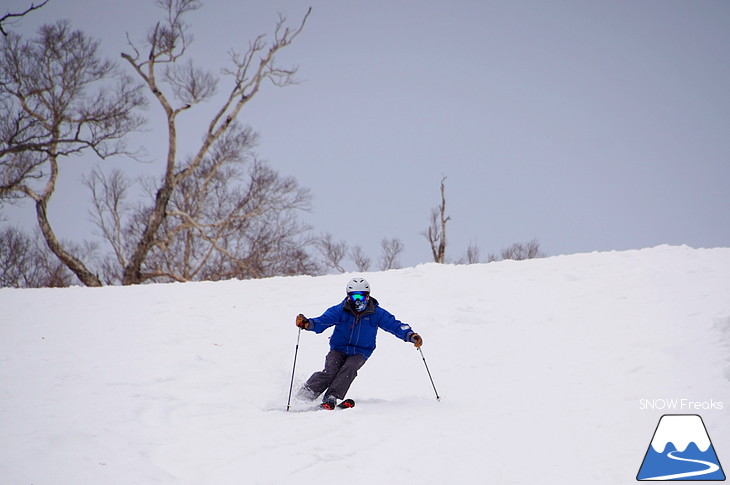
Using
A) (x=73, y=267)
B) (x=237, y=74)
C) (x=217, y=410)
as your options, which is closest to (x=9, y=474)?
(x=217, y=410)

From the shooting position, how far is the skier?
647 centimetres

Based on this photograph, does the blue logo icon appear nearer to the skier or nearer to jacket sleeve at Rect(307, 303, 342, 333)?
the skier

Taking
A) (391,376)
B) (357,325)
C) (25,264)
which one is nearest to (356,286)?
(357,325)

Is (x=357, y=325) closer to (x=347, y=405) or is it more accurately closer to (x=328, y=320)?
(x=328, y=320)

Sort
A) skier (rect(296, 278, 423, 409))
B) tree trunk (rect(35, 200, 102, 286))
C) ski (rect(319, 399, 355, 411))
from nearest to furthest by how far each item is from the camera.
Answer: ski (rect(319, 399, 355, 411)), skier (rect(296, 278, 423, 409)), tree trunk (rect(35, 200, 102, 286))

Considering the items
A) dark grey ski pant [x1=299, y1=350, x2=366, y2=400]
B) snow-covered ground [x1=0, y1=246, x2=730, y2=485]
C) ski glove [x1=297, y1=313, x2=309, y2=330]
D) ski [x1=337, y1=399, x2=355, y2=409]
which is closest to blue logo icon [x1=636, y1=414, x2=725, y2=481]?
snow-covered ground [x1=0, y1=246, x2=730, y2=485]

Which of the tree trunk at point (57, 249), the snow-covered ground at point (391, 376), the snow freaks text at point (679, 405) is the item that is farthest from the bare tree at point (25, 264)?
the snow freaks text at point (679, 405)

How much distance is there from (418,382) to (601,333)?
2825 millimetres

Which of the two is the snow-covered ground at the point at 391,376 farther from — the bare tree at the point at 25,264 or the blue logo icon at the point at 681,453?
the bare tree at the point at 25,264

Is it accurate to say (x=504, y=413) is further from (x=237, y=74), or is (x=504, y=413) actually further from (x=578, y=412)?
(x=237, y=74)

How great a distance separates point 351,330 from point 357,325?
0.30 ft

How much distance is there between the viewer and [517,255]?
125 feet

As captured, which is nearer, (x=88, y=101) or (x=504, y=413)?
(x=504, y=413)

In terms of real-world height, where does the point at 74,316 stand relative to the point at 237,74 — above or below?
below
